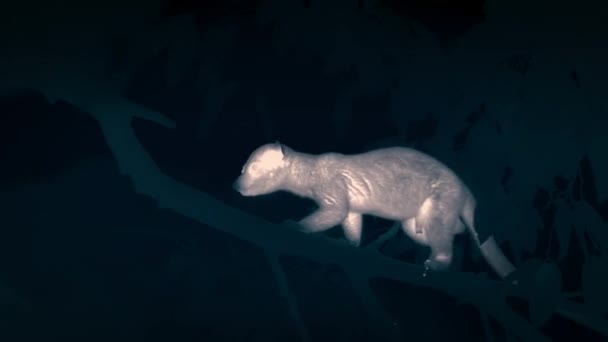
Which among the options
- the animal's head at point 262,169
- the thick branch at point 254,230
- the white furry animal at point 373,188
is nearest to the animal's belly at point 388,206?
the white furry animal at point 373,188

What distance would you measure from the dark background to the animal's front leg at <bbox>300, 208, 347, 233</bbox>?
0.14 ft

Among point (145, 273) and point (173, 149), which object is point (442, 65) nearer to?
point (173, 149)

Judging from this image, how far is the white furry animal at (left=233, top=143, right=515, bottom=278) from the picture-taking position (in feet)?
6.37

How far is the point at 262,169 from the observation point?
76.2 inches

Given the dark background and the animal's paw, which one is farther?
the animal's paw

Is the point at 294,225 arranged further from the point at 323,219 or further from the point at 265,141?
the point at 265,141

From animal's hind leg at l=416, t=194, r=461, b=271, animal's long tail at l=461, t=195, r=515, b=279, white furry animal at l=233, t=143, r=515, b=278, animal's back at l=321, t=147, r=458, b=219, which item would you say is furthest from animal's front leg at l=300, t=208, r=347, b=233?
animal's long tail at l=461, t=195, r=515, b=279

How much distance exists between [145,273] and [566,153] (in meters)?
1.97

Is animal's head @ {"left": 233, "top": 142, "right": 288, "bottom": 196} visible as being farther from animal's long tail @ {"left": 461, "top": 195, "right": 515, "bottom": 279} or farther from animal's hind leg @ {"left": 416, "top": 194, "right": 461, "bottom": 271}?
animal's long tail @ {"left": 461, "top": 195, "right": 515, "bottom": 279}

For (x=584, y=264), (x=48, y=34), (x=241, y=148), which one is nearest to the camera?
(x=48, y=34)

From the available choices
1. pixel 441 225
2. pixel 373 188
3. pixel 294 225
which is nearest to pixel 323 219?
pixel 294 225

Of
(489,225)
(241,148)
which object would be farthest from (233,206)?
(489,225)

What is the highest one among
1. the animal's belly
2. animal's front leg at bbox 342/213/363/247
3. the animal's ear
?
the animal's ear

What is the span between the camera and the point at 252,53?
1.86m
